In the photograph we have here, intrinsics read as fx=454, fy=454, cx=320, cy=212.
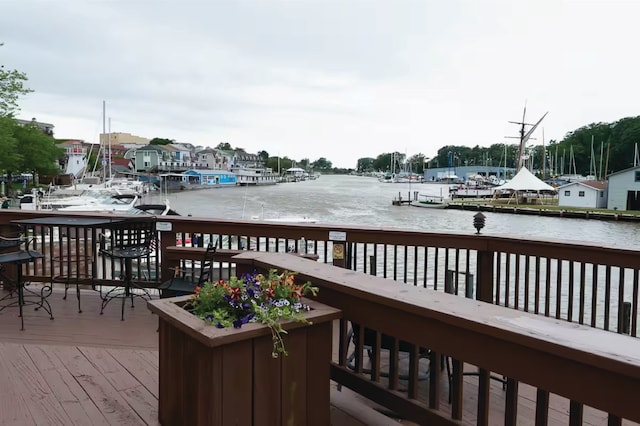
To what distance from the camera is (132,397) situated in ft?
8.40

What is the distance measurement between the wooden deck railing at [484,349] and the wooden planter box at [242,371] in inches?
7.7

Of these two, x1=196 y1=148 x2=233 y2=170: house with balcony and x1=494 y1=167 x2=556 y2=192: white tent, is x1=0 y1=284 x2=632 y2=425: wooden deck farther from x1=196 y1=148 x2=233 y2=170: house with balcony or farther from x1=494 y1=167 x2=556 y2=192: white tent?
x1=196 y1=148 x2=233 y2=170: house with balcony

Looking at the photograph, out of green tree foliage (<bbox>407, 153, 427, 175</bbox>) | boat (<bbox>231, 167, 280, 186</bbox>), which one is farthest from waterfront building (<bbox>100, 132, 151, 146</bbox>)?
green tree foliage (<bbox>407, 153, 427, 175</bbox>)

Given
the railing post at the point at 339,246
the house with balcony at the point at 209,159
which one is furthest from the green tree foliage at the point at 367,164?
the railing post at the point at 339,246

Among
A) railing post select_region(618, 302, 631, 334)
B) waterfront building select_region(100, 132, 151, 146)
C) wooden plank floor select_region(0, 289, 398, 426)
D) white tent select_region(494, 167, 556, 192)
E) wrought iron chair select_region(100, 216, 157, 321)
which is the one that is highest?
waterfront building select_region(100, 132, 151, 146)

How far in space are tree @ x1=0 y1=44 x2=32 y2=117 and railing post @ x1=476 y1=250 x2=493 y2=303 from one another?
3516cm

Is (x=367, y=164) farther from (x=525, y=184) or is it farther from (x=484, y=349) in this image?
(x=484, y=349)

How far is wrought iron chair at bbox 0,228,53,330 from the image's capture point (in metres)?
4.11

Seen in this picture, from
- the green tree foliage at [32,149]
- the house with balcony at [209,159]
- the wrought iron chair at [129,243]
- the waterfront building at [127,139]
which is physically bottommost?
the wrought iron chair at [129,243]

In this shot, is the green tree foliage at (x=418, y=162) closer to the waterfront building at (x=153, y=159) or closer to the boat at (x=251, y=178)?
the boat at (x=251, y=178)

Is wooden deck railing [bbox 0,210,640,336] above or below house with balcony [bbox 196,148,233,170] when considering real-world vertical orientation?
below

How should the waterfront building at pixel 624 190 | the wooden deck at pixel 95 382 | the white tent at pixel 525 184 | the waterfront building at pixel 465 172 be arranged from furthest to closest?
the waterfront building at pixel 465 172 → the white tent at pixel 525 184 → the waterfront building at pixel 624 190 → the wooden deck at pixel 95 382

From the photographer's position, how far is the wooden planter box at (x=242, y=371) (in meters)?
1.66

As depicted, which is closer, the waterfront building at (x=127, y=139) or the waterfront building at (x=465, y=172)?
the waterfront building at (x=127, y=139)
